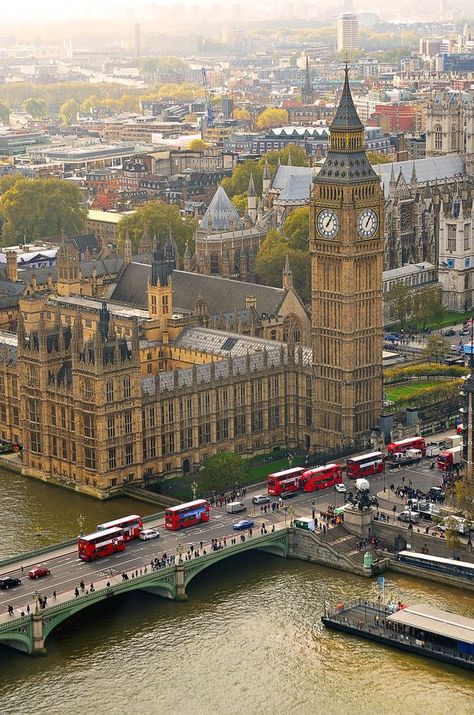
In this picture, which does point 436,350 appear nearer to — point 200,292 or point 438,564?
point 200,292

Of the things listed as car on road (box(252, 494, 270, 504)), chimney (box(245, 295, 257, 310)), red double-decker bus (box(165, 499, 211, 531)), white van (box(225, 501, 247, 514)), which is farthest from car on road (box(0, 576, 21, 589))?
chimney (box(245, 295, 257, 310))

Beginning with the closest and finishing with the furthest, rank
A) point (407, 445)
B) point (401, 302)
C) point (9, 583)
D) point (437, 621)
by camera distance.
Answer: point (437, 621), point (9, 583), point (407, 445), point (401, 302)

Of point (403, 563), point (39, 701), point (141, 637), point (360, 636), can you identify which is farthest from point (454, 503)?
point (39, 701)

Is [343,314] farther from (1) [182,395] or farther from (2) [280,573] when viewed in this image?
(2) [280,573]

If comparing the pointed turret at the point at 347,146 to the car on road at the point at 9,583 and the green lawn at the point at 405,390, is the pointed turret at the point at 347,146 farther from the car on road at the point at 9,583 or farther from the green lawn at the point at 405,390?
the car on road at the point at 9,583

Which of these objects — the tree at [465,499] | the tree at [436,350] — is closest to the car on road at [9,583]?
the tree at [465,499]

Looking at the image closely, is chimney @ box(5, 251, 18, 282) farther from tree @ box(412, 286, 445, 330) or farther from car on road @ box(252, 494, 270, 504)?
car on road @ box(252, 494, 270, 504)

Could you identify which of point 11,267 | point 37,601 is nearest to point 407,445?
point 37,601
